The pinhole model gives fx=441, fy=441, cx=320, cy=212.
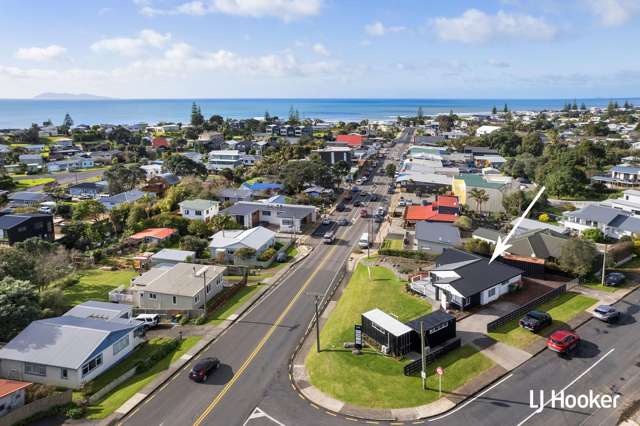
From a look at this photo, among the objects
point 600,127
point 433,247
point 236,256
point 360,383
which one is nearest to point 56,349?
point 360,383

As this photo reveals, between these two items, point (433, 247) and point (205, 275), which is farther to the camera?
point (433, 247)

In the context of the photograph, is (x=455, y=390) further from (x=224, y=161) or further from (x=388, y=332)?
(x=224, y=161)

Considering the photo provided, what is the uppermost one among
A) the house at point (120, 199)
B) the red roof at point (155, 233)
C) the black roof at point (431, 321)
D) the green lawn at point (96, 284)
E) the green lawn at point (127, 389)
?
the house at point (120, 199)

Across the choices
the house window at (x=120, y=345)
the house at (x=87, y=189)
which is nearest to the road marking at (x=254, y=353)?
the house window at (x=120, y=345)

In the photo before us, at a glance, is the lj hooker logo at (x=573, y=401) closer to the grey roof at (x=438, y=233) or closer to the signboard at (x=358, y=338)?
the signboard at (x=358, y=338)

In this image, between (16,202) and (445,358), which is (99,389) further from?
(16,202)

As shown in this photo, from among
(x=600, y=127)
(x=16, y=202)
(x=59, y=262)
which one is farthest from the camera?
(x=600, y=127)

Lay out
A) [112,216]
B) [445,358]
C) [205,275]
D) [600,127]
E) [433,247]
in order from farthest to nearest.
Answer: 1. [600,127]
2. [112,216]
3. [433,247]
4. [205,275]
5. [445,358]
